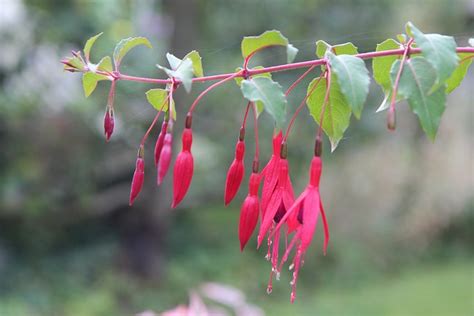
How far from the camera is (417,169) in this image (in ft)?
16.3

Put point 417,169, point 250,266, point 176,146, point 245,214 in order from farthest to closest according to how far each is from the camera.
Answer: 1. point 417,169
2. point 250,266
3. point 176,146
4. point 245,214

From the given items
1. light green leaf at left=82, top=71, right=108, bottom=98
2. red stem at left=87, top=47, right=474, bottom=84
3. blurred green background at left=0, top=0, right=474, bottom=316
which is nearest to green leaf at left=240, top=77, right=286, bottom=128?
red stem at left=87, top=47, right=474, bottom=84

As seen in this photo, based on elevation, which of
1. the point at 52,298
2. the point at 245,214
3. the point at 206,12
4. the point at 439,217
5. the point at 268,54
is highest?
the point at 206,12

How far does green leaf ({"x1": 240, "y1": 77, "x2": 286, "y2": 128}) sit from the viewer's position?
51 centimetres

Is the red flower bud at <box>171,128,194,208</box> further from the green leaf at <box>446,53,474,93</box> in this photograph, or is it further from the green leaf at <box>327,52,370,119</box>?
the green leaf at <box>446,53,474,93</box>

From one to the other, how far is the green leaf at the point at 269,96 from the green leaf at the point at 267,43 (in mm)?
40

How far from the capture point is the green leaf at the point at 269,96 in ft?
1.69

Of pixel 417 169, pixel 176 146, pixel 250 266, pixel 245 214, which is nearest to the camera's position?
pixel 245 214

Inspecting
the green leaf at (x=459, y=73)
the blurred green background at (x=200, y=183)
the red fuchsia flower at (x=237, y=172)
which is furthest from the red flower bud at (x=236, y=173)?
the blurred green background at (x=200, y=183)

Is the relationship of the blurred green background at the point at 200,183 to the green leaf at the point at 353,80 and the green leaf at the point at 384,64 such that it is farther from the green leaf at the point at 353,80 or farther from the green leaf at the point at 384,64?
the green leaf at the point at 353,80

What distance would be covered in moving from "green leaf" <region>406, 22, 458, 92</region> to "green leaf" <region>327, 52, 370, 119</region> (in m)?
0.05

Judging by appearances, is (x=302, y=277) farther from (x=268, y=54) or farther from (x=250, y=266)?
(x=268, y=54)

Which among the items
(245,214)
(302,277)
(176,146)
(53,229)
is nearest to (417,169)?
(302,277)

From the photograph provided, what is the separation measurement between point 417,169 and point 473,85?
814 millimetres
